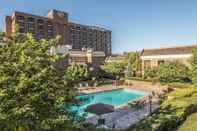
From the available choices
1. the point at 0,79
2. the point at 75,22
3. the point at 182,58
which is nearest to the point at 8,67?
the point at 0,79

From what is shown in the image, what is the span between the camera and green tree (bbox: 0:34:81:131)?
482 centimetres

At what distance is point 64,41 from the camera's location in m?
68.1

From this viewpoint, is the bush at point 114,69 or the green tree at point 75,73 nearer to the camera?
the green tree at point 75,73

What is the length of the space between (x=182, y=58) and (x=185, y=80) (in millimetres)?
5275

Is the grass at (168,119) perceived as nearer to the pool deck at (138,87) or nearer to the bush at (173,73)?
the pool deck at (138,87)

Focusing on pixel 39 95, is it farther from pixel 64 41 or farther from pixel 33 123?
pixel 64 41

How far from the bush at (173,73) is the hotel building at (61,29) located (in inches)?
970

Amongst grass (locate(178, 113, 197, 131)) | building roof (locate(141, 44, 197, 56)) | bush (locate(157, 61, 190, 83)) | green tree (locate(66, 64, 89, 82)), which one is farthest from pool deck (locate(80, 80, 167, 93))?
green tree (locate(66, 64, 89, 82))

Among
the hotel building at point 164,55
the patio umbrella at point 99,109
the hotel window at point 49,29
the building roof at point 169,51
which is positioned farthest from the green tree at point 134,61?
the patio umbrella at point 99,109

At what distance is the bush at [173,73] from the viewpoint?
1275 inches

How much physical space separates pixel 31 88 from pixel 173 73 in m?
30.3

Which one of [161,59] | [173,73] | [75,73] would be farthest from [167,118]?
[161,59]

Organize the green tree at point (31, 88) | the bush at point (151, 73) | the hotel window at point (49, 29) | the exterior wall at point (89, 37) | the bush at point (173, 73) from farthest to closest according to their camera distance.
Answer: the exterior wall at point (89, 37) < the hotel window at point (49, 29) < the bush at point (151, 73) < the bush at point (173, 73) < the green tree at point (31, 88)

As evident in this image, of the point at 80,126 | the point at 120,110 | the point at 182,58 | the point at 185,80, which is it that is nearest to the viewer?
the point at 80,126
